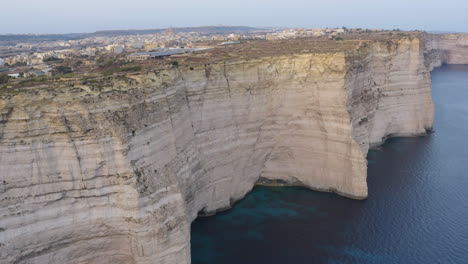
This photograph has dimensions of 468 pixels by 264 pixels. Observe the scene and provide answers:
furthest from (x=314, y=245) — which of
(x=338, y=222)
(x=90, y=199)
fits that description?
(x=90, y=199)

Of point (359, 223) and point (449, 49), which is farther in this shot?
point (449, 49)

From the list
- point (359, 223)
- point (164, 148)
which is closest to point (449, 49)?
point (359, 223)

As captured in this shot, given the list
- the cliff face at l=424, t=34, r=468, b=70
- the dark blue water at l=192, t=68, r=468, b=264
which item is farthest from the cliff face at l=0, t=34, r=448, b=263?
the cliff face at l=424, t=34, r=468, b=70

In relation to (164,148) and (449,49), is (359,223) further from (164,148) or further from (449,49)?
(449,49)

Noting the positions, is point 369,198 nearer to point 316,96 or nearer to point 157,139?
point 316,96

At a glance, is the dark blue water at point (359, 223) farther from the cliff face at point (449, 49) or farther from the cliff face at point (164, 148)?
the cliff face at point (449, 49)

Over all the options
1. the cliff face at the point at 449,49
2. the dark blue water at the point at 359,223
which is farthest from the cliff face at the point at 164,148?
the cliff face at the point at 449,49
